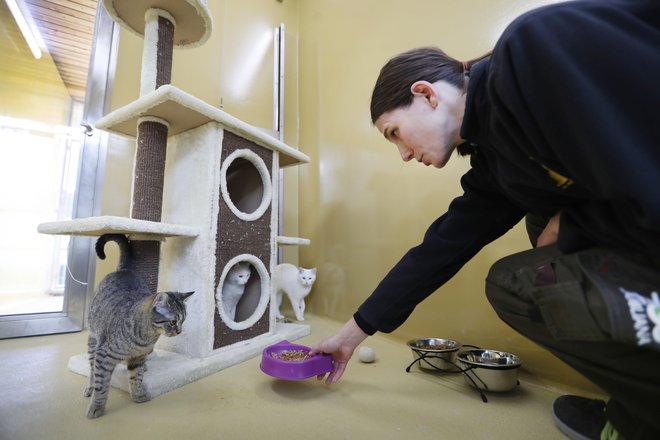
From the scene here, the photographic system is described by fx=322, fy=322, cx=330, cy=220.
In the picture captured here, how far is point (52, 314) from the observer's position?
1.59 metres

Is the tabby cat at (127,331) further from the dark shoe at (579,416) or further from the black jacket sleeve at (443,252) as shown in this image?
the dark shoe at (579,416)

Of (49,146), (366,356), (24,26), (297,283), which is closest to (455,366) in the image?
(366,356)

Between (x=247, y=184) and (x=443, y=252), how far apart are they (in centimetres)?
115

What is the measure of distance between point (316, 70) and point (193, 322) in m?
1.78

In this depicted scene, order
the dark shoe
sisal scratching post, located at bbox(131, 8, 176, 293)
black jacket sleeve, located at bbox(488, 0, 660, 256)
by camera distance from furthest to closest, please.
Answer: sisal scratching post, located at bbox(131, 8, 176, 293) < the dark shoe < black jacket sleeve, located at bbox(488, 0, 660, 256)

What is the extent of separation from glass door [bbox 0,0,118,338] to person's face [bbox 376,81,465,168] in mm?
1745

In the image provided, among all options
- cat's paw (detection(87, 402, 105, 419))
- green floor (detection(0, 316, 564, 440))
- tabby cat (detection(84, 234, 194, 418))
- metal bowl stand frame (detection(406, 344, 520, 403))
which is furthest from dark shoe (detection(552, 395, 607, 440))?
cat's paw (detection(87, 402, 105, 419))

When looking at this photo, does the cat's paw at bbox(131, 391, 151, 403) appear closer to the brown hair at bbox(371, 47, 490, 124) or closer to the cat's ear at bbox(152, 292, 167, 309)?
the cat's ear at bbox(152, 292, 167, 309)

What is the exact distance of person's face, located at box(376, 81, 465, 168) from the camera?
0.61 meters

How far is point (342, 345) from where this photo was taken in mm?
852

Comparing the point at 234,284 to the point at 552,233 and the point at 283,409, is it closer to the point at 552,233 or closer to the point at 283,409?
the point at 283,409

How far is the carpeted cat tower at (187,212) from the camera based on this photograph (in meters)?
1.06

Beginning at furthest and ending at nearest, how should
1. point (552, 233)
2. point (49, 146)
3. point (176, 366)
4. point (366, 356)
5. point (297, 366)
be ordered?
point (49, 146) < point (366, 356) < point (176, 366) < point (297, 366) < point (552, 233)

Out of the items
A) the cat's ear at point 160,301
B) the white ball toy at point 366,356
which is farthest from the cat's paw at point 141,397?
the white ball toy at point 366,356
